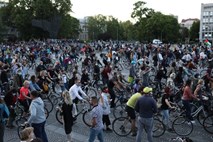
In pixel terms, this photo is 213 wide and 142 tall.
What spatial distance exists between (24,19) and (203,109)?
2369 inches

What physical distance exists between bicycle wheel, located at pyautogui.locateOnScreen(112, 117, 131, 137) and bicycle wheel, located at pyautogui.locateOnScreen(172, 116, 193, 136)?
138 centimetres

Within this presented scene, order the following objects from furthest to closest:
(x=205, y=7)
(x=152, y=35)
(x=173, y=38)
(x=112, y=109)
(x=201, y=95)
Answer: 1. (x=205, y=7)
2. (x=173, y=38)
3. (x=152, y=35)
4. (x=112, y=109)
5. (x=201, y=95)

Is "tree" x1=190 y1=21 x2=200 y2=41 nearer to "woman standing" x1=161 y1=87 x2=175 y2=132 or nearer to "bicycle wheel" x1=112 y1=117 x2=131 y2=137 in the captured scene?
"woman standing" x1=161 y1=87 x2=175 y2=132

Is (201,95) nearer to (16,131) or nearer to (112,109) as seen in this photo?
(112,109)

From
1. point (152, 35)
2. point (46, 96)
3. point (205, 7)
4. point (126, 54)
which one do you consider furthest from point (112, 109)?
point (205, 7)

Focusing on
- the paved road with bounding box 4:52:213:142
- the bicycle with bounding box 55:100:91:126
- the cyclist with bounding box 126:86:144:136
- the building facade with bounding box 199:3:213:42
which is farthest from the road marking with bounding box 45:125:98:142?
the building facade with bounding box 199:3:213:42

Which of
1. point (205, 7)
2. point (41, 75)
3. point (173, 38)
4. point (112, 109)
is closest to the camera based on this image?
point (112, 109)

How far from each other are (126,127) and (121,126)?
11.2 inches

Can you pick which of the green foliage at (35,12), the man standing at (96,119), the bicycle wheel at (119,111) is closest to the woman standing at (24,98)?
the bicycle wheel at (119,111)

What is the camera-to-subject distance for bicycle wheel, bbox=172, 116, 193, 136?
9094mm

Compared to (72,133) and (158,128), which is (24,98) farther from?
(158,128)

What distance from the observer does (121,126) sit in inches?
356

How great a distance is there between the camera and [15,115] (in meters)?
9.91

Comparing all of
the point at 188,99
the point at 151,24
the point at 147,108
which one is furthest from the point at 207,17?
the point at 147,108
